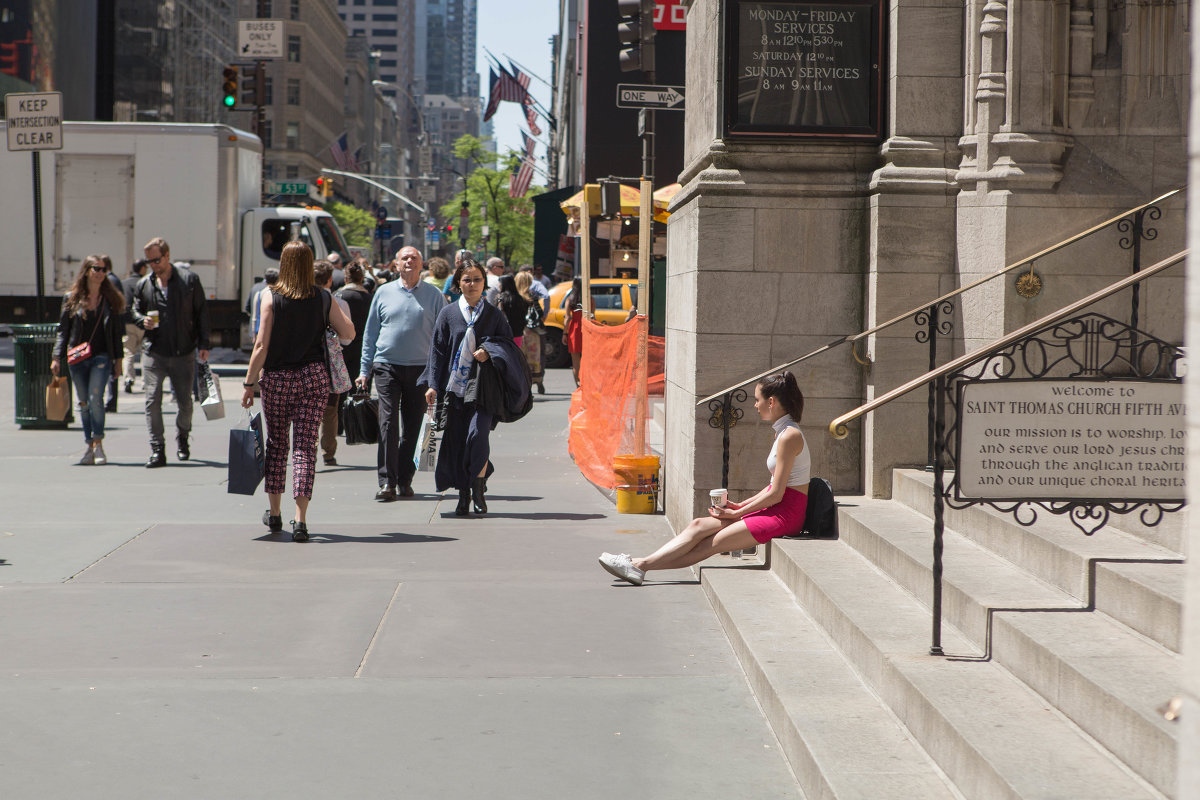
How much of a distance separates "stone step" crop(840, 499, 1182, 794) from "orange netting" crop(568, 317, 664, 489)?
4.20m

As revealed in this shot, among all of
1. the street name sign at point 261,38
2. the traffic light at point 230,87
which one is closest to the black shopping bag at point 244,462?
the traffic light at point 230,87

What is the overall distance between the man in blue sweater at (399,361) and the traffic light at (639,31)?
14.3 ft

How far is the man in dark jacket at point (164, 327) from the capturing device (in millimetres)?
12281

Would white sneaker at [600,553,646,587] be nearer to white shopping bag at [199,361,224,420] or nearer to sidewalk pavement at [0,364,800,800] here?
sidewalk pavement at [0,364,800,800]

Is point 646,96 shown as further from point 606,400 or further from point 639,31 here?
point 606,400

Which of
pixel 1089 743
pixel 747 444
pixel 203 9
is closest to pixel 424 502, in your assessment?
pixel 747 444

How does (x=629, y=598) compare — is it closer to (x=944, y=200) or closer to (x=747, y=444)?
(x=747, y=444)

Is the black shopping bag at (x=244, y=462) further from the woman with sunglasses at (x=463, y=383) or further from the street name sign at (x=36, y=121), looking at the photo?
the street name sign at (x=36, y=121)

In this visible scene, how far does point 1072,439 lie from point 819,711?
132 cm

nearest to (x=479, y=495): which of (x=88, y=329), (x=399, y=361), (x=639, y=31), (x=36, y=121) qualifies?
(x=399, y=361)

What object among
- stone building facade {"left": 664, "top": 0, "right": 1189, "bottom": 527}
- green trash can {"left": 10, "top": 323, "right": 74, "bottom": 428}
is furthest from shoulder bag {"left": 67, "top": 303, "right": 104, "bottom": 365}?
stone building facade {"left": 664, "top": 0, "right": 1189, "bottom": 527}

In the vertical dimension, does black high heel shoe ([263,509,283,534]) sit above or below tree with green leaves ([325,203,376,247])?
below

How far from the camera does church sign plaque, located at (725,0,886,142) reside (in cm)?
825

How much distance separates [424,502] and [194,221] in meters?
14.8
